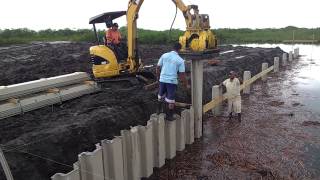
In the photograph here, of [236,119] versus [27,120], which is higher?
[27,120]

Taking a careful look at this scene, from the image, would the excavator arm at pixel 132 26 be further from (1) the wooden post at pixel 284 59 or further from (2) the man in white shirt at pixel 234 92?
(1) the wooden post at pixel 284 59

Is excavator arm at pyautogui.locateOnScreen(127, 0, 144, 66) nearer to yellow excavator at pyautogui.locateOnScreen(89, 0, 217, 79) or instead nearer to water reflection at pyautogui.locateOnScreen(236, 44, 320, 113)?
yellow excavator at pyautogui.locateOnScreen(89, 0, 217, 79)

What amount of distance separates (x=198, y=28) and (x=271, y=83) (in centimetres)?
873

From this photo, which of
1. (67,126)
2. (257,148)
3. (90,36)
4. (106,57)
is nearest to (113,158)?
(67,126)

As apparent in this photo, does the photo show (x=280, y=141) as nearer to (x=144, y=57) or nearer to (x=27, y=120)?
(x=27, y=120)

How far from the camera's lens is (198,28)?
808 centimetres

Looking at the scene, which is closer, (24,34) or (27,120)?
(27,120)

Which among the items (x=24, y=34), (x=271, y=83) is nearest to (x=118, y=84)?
(x=271, y=83)

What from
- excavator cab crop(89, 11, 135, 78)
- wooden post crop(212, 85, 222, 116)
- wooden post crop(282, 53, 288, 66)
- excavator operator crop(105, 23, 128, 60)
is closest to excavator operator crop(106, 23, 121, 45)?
excavator operator crop(105, 23, 128, 60)

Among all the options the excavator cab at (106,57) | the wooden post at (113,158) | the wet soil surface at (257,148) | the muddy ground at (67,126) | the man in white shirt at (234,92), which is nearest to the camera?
the wooden post at (113,158)

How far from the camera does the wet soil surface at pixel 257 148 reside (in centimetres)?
656

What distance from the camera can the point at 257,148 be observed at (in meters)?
7.73

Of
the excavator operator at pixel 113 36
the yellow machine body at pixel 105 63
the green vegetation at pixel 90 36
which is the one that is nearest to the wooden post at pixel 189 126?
the yellow machine body at pixel 105 63

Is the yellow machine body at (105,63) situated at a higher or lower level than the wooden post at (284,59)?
higher
